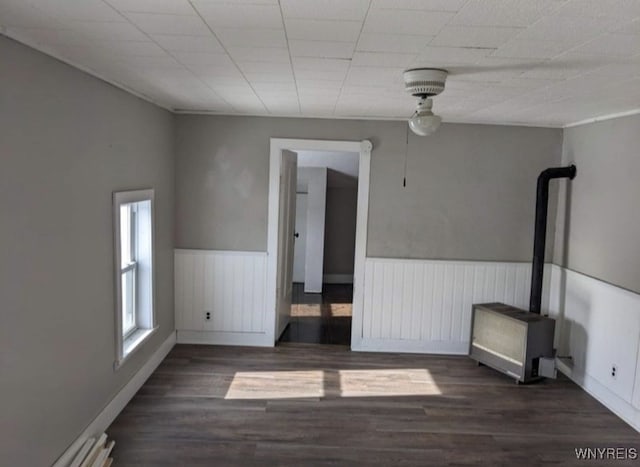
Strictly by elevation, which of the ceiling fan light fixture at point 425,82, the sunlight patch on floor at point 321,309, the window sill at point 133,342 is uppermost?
the ceiling fan light fixture at point 425,82

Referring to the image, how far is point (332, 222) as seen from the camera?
749 centimetres

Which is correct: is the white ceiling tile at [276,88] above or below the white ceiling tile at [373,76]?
above

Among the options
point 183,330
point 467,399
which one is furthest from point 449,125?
point 183,330

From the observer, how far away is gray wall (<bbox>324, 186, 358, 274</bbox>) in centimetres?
745

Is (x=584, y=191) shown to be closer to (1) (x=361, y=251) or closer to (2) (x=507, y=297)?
(2) (x=507, y=297)

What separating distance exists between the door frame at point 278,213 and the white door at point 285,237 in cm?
8

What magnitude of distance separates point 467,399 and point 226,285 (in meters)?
2.38

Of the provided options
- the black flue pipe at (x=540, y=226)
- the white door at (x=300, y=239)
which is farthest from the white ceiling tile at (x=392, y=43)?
the white door at (x=300, y=239)

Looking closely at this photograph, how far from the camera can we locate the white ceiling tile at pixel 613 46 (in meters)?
1.78

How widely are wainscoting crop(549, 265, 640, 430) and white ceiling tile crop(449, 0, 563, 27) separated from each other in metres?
2.54

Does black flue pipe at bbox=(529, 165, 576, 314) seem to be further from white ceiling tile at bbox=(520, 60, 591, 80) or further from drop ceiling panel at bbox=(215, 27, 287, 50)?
drop ceiling panel at bbox=(215, 27, 287, 50)

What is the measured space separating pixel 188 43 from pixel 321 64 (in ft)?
2.15

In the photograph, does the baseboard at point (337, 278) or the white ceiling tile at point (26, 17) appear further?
the baseboard at point (337, 278)

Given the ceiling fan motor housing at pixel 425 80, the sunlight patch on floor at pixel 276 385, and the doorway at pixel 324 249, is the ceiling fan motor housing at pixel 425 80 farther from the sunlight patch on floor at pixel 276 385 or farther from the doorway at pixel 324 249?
the doorway at pixel 324 249
